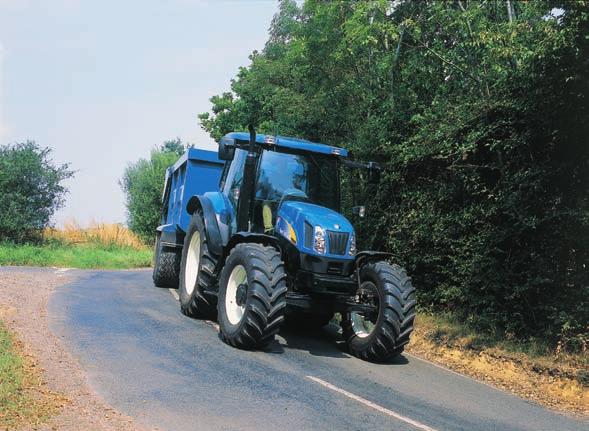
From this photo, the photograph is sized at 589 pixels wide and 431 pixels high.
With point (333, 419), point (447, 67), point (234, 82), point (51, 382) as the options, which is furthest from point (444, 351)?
point (234, 82)

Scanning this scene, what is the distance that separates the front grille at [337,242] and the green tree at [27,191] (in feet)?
77.5

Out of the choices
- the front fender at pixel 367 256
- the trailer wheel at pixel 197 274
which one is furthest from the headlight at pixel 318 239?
the trailer wheel at pixel 197 274

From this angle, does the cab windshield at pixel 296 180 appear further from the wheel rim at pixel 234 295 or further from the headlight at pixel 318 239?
the headlight at pixel 318 239

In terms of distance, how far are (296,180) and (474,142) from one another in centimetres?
326

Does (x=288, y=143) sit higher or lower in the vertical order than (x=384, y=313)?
higher

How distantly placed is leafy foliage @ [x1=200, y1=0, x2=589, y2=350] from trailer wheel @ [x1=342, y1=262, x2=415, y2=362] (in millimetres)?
1873

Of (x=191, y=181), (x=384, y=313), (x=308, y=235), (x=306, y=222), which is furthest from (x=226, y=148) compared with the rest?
(x=191, y=181)

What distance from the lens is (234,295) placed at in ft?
26.0

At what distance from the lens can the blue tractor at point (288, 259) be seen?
7328 mm

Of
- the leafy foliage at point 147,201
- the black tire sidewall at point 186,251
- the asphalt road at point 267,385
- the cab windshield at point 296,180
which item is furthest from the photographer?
the leafy foliage at point 147,201

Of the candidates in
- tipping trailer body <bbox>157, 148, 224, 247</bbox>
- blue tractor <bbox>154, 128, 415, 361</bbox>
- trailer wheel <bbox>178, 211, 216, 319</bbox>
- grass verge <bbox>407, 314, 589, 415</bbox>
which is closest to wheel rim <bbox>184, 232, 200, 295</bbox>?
trailer wheel <bbox>178, 211, 216, 319</bbox>

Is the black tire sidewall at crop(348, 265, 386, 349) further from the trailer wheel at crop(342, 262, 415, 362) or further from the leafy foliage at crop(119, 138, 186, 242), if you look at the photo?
the leafy foliage at crop(119, 138, 186, 242)

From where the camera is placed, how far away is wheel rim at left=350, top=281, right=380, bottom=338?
7.93m

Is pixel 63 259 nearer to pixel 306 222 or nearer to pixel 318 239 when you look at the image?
pixel 306 222
